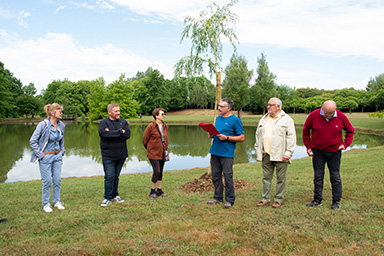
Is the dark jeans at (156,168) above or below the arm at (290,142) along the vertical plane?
below

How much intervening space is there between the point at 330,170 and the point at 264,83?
55.7 m

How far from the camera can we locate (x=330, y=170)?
504cm

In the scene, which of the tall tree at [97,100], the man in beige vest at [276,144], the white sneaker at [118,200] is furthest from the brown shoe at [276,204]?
the tall tree at [97,100]

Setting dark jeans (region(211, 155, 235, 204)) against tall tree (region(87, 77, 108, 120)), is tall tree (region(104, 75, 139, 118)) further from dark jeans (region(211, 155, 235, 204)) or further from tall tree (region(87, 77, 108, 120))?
dark jeans (region(211, 155, 235, 204))

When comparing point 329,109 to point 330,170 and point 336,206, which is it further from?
point 336,206

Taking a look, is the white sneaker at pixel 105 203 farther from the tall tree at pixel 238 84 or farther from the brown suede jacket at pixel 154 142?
the tall tree at pixel 238 84

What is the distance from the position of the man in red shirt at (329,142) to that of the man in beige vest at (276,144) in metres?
0.43

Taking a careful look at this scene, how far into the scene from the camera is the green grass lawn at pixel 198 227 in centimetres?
348

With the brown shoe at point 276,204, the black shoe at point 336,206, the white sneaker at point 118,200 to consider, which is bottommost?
the white sneaker at point 118,200

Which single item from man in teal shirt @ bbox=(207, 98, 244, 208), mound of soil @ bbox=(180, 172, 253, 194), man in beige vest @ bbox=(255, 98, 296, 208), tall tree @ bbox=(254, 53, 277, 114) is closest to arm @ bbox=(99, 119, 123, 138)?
man in teal shirt @ bbox=(207, 98, 244, 208)

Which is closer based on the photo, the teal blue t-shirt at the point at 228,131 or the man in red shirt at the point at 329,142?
the man in red shirt at the point at 329,142

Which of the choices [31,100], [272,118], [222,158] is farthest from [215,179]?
[31,100]

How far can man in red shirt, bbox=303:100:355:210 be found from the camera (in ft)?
16.0

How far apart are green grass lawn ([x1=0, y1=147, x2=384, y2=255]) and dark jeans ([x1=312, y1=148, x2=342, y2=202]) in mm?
263
